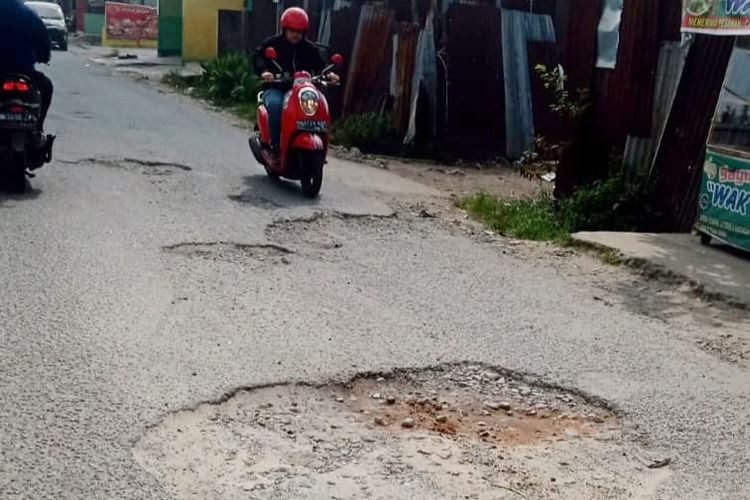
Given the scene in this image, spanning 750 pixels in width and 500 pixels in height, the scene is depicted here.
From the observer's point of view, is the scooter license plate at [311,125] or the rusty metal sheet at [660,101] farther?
the scooter license plate at [311,125]

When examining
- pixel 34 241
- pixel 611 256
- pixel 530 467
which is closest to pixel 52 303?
pixel 34 241

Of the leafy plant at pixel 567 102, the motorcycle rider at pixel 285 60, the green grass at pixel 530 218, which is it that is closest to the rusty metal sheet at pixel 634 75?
the leafy plant at pixel 567 102

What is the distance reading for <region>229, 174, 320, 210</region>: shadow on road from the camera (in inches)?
348

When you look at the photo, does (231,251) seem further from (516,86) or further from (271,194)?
(516,86)

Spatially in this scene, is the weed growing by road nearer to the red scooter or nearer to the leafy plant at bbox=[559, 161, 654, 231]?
the red scooter

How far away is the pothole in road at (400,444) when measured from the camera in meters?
3.69

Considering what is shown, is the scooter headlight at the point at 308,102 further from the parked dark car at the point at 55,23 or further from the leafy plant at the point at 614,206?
the parked dark car at the point at 55,23

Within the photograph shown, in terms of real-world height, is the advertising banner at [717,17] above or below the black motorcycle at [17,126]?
above

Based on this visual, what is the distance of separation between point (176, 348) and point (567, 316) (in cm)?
241

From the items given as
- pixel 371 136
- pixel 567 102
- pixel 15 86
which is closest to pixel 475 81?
pixel 371 136

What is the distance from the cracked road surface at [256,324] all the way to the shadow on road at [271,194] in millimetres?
46

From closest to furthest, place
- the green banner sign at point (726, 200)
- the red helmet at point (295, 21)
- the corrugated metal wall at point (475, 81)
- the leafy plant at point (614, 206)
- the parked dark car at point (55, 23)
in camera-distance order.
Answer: the green banner sign at point (726, 200), the leafy plant at point (614, 206), the red helmet at point (295, 21), the corrugated metal wall at point (475, 81), the parked dark car at point (55, 23)

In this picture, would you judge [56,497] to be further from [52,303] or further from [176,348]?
[52,303]

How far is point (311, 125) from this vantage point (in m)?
9.15
